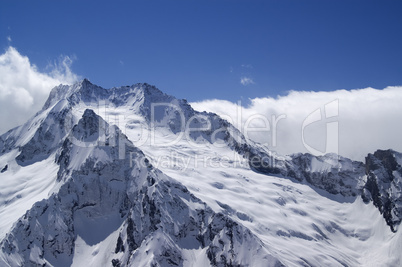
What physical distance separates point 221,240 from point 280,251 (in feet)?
100

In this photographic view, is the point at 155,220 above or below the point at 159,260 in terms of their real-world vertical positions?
above

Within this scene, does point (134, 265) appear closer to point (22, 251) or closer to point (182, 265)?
point (182, 265)

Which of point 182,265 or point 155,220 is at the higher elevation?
point 155,220

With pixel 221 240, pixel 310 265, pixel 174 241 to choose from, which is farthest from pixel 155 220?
pixel 310 265

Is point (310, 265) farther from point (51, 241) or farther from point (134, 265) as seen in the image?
point (51, 241)

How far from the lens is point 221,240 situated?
7466 inches

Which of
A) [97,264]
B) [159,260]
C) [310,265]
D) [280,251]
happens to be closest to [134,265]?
[159,260]

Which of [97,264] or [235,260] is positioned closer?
[235,260]

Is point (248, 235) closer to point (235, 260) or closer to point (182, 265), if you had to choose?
point (235, 260)

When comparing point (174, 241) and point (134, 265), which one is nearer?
point (134, 265)

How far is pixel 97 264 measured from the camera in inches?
7707

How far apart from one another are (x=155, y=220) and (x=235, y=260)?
145 ft

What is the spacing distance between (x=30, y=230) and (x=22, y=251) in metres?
11.0

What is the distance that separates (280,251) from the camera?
196 metres
